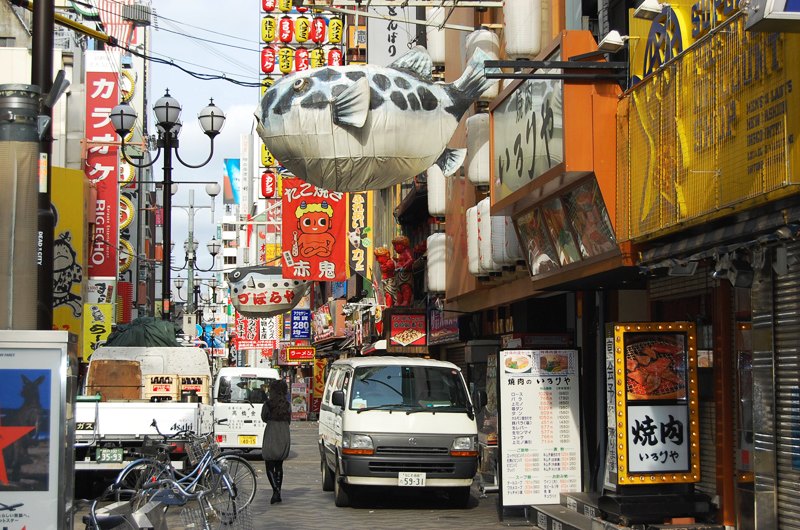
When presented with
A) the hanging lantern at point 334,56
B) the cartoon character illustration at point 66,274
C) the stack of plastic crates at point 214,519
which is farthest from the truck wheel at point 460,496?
the hanging lantern at point 334,56

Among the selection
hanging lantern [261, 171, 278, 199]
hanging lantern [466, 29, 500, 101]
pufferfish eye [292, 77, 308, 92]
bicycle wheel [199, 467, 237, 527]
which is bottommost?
bicycle wheel [199, 467, 237, 527]

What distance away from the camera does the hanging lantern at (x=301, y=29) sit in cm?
5716

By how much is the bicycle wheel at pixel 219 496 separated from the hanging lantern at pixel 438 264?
13859mm

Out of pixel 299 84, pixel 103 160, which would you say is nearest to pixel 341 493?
pixel 299 84

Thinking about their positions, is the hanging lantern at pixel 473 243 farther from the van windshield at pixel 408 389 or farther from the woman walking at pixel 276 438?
the woman walking at pixel 276 438

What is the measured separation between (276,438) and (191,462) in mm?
1841

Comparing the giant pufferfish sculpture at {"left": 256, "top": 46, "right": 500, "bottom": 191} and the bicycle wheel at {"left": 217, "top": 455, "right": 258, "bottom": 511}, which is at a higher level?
the giant pufferfish sculpture at {"left": 256, "top": 46, "right": 500, "bottom": 191}

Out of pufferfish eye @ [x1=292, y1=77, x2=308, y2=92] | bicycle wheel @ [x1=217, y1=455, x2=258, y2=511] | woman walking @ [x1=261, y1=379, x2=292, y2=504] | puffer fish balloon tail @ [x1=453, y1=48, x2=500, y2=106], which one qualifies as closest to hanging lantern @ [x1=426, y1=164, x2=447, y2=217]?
woman walking @ [x1=261, y1=379, x2=292, y2=504]

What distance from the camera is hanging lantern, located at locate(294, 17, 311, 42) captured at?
57156mm

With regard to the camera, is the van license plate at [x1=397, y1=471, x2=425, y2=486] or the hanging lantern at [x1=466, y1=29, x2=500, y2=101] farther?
the hanging lantern at [x1=466, y1=29, x2=500, y2=101]

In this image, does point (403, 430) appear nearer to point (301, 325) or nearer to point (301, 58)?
point (301, 58)

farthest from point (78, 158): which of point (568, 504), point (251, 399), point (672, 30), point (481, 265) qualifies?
point (672, 30)

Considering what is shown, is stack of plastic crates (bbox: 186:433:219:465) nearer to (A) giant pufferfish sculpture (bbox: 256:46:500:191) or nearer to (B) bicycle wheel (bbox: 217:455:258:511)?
(B) bicycle wheel (bbox: 217:455:258:511)

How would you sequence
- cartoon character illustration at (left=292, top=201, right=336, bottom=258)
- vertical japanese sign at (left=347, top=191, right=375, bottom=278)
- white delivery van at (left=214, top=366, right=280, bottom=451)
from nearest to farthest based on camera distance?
1. white delivery van at (left=214, top=366, right=280, bottom=451)
2. cartoon character illustration at (left=292, top=201, right=336, bottom=258)
3. vertical japanese sign at (left=347, top=191, right=375, bottom=278)
